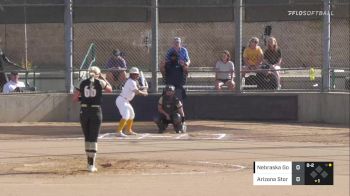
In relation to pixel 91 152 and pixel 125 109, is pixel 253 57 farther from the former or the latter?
pixel 91 152

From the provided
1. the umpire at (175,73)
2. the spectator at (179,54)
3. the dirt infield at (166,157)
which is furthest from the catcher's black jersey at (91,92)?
the spectator at (179,54)

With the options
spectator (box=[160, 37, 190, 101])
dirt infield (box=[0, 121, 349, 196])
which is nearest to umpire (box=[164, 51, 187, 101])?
spectator (box=[160, 37, 190, 101])

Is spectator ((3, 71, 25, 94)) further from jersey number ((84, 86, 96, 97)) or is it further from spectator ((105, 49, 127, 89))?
jersey number ((84, 86, 96, 97))

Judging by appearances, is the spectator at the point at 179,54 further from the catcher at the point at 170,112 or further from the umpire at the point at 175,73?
the catcher at the point at 170,112

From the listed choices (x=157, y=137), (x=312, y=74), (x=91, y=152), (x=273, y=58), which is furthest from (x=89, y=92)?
(x=312, y=74)

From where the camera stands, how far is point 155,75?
781 inches

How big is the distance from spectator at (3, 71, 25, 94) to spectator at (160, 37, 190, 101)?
13.5 feet

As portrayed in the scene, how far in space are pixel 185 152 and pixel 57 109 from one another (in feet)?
20.6

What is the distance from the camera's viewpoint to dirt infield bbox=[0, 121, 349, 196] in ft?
35.3

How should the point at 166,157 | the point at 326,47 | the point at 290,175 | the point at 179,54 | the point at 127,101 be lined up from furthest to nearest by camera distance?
the point at 326,47 < the point at 179,54 < the point at 127,101 < the point at 166,157 < the point at 290,175

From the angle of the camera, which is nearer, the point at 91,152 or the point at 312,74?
the point at 91,152

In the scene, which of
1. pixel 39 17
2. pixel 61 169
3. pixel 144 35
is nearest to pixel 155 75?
pixel 144 35

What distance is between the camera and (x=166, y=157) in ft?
44.9

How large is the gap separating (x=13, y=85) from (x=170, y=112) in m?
4.93
